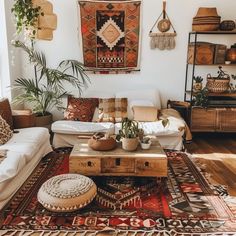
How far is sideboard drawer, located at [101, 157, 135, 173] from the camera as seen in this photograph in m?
2.69

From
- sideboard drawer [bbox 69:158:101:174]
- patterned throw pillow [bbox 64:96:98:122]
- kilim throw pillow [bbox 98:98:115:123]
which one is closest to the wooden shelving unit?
kilim throw pillow [bbox 98:98:115:123]

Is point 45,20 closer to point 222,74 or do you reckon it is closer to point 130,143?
point 130,143

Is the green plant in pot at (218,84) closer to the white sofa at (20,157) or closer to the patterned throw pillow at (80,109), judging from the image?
the patterned throw pillow at (80,109)

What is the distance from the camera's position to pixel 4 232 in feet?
6.72

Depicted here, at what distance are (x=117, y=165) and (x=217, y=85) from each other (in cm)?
231

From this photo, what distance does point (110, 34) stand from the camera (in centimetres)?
429

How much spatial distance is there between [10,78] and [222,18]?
3.33 metres

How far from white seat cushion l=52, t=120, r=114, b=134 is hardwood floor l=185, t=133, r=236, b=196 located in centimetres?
120

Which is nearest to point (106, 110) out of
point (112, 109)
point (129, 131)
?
point (112, 109)

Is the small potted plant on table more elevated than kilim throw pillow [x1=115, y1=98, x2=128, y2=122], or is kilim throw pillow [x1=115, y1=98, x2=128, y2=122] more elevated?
kilim throw pillow [x1=115, y1=98, x2=128, y2=122]

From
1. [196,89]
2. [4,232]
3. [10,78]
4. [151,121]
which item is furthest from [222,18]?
[4,232]

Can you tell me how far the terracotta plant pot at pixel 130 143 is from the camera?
2734mm

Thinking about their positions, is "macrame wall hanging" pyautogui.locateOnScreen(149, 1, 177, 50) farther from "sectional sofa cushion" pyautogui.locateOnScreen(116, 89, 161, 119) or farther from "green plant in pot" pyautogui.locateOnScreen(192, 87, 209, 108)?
"green plant in pot" pyautogui.locateOnScreen(192, 87, 209, 108)

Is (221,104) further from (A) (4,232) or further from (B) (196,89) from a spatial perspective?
(A) (4,232)
